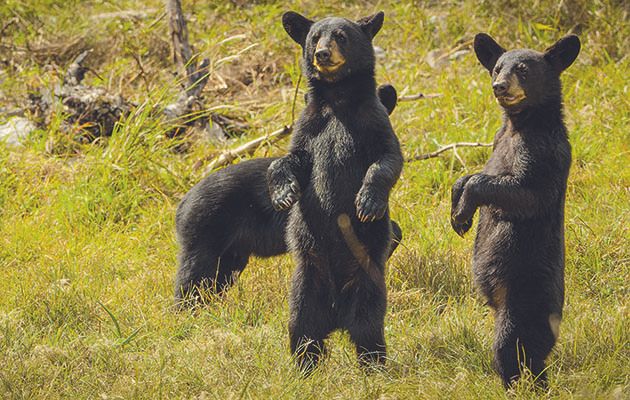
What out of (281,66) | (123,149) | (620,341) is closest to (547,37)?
(281,66)

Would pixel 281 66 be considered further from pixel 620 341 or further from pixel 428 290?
pixel 620 341

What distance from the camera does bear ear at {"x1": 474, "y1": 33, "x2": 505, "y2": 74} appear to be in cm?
464

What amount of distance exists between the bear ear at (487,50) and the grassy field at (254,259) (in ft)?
4.31

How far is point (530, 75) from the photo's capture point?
4332 mm

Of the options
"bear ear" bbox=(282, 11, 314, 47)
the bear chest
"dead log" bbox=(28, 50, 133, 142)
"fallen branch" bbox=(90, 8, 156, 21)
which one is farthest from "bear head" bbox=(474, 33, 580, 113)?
"fallen branch" bbox=(90, 8, 156, 21)

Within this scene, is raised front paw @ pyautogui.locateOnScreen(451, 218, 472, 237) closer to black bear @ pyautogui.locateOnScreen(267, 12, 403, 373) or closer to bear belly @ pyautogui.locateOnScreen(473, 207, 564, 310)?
bear belly @ pyautogui.locateOnScreen(473, 207, 564, 310)

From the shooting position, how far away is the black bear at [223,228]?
18.0ft

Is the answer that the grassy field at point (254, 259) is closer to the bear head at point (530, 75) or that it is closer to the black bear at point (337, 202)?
the black bear at point (337, 202)

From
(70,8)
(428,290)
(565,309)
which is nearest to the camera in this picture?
(565,309)

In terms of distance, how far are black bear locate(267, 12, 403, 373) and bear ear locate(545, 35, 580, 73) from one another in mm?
843

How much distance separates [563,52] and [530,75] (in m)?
0.25

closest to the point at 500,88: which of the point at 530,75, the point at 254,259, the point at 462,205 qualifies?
the point at 530,75

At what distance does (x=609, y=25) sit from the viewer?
864cm

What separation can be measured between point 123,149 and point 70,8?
4312mm
